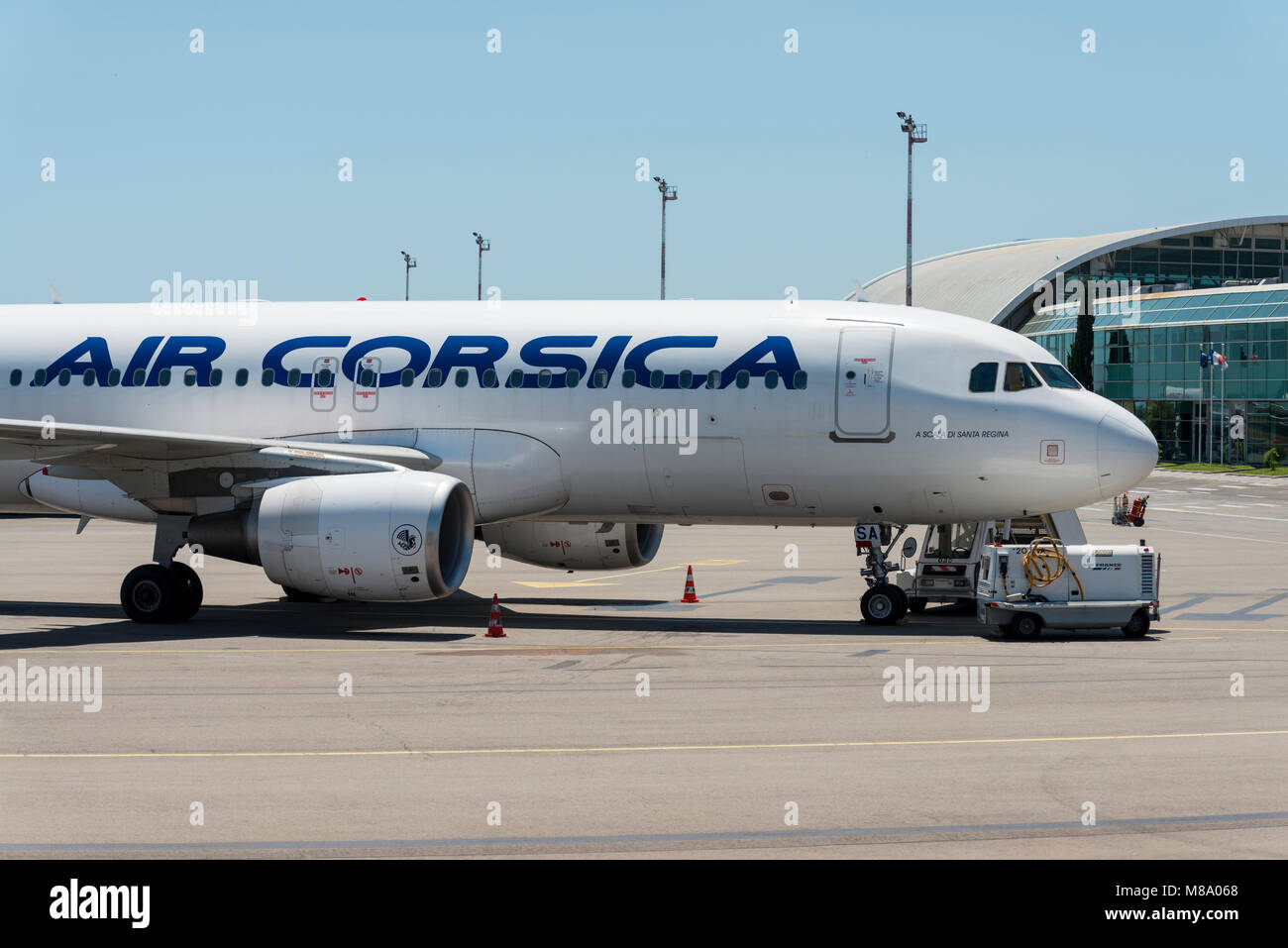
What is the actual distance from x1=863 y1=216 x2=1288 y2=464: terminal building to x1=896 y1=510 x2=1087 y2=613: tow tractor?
69.0m

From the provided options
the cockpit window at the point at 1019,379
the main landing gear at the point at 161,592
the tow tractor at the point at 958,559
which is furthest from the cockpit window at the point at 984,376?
the main landing gear at the point at 161,592

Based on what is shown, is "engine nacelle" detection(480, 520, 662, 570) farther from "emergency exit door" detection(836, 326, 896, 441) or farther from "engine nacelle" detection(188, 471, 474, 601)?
"emergency exit door" detection(836, 326, 896, 441)

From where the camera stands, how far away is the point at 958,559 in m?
23.7

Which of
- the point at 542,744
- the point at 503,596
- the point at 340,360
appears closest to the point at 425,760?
the point at 542,744

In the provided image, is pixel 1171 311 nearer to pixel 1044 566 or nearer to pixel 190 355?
pixel 1044 566

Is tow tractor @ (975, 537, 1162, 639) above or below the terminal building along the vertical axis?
below

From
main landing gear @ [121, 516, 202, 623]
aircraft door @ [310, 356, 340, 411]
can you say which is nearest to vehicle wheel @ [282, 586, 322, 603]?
main landing gear @ [121, 516, 202, 623]

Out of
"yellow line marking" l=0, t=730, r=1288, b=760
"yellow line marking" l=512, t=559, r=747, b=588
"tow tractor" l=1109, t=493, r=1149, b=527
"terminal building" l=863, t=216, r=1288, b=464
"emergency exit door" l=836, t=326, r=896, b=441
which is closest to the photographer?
"yellow line marking" l=0, t=730, r=1288, b=760

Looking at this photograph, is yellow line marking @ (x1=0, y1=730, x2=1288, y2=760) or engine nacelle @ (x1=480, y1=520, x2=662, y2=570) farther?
engine nacelle @ (x1=480, y1=520, x2=662, y2=570)

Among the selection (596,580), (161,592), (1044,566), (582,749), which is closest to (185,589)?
(161,592)

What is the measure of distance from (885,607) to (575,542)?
5.77 m

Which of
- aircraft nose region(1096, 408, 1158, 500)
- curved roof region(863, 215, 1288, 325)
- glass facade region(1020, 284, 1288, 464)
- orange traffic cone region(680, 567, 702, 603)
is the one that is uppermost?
curved roof region(863, 215, 1288, 325)

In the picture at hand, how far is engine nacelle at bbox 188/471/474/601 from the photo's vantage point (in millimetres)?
20125
